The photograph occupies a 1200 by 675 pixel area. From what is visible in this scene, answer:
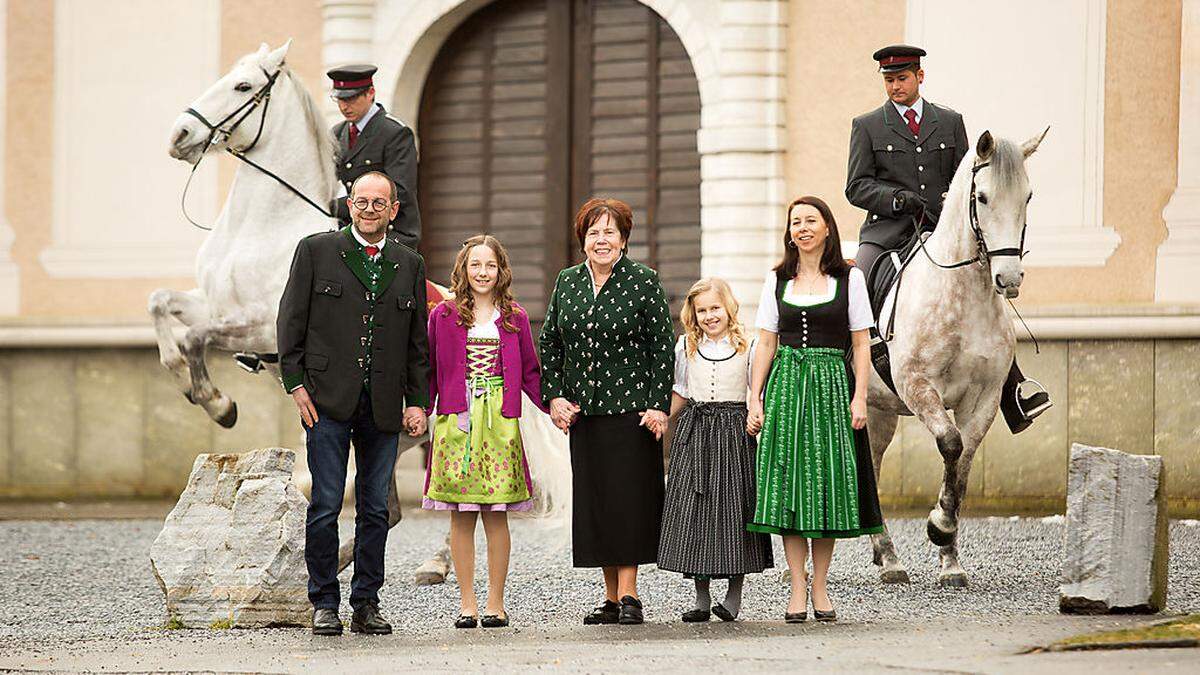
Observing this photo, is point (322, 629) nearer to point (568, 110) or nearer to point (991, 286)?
point (991, 286)

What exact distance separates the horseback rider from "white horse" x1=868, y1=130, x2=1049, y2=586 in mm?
288

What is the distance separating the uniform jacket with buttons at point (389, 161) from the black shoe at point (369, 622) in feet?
7.68

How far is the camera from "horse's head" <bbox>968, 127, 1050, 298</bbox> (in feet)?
28.2

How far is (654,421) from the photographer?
771 cm

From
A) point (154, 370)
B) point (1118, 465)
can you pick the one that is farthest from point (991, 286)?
point (154, 370)

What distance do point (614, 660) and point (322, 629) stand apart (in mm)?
1461

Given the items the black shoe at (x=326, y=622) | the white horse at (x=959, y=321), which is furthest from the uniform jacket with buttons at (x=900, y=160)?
the black shoe at (x=326, y=622)

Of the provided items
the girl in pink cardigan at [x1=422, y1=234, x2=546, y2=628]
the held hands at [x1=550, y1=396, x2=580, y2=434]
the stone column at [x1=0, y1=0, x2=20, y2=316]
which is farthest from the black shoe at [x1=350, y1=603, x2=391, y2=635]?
the stone column at [x1=0, y1=0, x2=20, y2=316]

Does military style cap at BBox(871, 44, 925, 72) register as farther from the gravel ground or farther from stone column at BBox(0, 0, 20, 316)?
stone column at BBox(0, 0, 20, 316)

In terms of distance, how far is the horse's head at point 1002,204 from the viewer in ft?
28.2

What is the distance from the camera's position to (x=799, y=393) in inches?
305

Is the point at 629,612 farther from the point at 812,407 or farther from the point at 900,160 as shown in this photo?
the point at 900,160

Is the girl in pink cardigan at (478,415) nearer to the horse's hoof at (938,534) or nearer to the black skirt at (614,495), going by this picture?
the black skirt at (614,495)

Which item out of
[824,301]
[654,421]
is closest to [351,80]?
[654,421]
